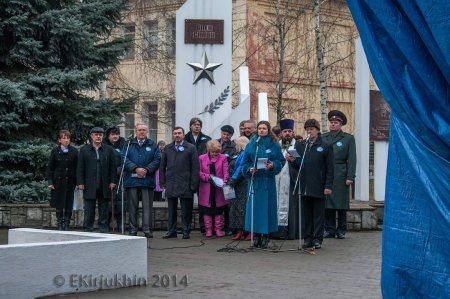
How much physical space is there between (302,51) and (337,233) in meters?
20.1

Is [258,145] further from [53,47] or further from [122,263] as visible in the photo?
[53,47]

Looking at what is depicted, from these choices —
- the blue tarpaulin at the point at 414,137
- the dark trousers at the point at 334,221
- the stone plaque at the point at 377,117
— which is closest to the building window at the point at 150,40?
the stone plaque at the point at 377,117

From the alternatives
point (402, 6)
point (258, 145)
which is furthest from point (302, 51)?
point (402, 6)

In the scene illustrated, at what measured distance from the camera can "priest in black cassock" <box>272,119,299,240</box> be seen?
47.8 ft

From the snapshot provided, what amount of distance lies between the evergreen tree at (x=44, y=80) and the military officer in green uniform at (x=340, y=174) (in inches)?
209

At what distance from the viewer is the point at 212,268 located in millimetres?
10664

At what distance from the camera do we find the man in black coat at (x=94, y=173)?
14922mm

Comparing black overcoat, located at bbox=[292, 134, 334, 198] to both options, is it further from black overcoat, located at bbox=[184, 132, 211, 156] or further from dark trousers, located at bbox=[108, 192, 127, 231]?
dark trousers, located at bbox=[108, 192, 127, 231]

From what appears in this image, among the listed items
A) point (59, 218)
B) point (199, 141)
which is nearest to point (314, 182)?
point (199, 141)

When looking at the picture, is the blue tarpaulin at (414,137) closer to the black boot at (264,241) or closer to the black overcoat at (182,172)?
the black boot at (264,241)

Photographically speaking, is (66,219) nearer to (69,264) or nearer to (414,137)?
(69,264)

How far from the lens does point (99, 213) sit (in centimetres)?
1528

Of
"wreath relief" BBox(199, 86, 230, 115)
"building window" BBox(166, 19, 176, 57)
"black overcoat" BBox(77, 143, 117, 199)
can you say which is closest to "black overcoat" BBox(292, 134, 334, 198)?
"black overcoat" BBox(77, 143, 117, 199)

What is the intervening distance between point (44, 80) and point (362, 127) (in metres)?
7.62
